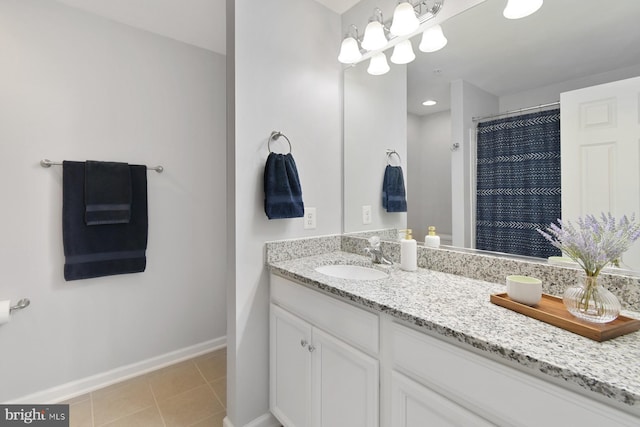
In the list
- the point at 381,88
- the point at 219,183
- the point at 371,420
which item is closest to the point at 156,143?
the point at 219,183

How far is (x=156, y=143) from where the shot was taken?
2189mm

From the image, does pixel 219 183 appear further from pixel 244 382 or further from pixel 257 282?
pixel 244 382

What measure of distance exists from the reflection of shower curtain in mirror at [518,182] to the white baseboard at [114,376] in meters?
2.27

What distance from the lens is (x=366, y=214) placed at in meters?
1.88

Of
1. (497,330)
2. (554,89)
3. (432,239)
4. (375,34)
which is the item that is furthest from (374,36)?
(497,330)

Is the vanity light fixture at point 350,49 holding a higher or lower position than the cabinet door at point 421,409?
higher

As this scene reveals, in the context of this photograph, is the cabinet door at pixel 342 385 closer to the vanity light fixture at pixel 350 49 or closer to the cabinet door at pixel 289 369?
the cabinet door at pixel 289 369

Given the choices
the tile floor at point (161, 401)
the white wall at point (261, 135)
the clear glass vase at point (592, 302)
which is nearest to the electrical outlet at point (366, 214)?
the white wall at point (261, 135)

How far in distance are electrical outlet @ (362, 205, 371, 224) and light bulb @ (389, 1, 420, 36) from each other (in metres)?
0.98

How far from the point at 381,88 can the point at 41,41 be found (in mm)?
2114

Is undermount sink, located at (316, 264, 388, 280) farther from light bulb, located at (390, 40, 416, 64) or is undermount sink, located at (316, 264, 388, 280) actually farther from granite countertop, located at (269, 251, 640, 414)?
light bulb, located at (390, 40, 416, 64)

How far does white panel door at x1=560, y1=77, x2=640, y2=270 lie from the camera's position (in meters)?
0.91

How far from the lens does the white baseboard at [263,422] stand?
1.55m

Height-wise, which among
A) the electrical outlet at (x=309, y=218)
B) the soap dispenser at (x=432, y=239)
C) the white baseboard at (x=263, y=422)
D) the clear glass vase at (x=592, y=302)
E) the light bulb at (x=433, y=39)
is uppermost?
the light bulb at (x=433, y=39)
